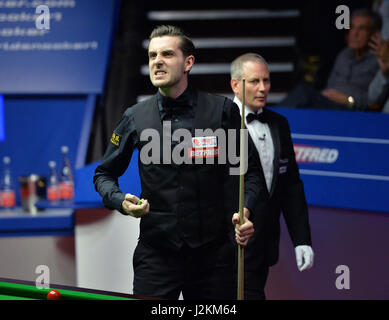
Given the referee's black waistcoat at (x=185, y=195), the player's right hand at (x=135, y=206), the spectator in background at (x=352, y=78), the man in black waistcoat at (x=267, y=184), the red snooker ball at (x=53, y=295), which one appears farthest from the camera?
the spectator in background at (x=352, y=78)

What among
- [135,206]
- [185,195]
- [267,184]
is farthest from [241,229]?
[267,184]

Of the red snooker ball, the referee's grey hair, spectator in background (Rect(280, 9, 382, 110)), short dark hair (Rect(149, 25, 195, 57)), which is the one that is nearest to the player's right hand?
the red snooker ball

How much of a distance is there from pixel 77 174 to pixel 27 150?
0.78 meters

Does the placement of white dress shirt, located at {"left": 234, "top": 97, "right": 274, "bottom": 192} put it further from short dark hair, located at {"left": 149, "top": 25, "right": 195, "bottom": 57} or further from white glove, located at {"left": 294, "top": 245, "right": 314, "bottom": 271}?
short dark hair, located at {"left": 149, "top": 25, "right": 195, "bottom": 57}

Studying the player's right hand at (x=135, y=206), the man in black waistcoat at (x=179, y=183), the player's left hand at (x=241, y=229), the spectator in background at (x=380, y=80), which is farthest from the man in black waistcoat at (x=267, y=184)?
the spectator in background at (x=380, y=80)

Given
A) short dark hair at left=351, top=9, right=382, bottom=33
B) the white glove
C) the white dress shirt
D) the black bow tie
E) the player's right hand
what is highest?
short dark hair at left=351, top=9, right=382, bottom=33

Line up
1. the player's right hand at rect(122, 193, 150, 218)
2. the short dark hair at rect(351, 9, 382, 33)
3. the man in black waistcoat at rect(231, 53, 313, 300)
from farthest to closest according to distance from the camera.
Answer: the short dark hair at rect(351, 9, 382, 33) → the man in black waistcoat at rect(231, 53, 313, 300) → the player's right hand at rect(122, 193, 150, 218)

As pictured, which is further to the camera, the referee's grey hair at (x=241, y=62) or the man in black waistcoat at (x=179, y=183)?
the referee's grey hair at (x=241, y=62)

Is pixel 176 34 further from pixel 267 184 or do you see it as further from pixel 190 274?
pixel 190 274

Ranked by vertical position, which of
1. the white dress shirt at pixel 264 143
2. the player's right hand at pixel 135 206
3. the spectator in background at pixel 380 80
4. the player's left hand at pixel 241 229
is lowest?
the player's left hand at pixel 241 229

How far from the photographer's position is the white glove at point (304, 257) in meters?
3.33

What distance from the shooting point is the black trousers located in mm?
2842

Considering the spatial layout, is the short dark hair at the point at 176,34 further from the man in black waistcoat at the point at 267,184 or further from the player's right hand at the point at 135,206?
the player's right hand at the point at 135,206
